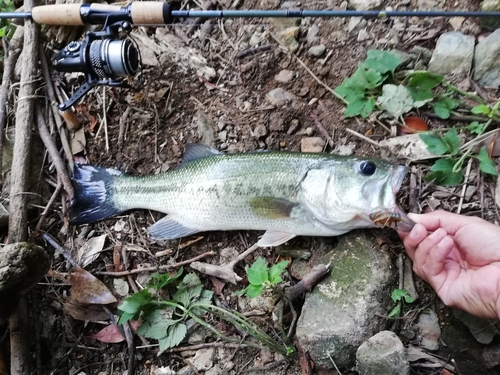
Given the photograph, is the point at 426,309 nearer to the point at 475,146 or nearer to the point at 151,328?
the point at 475,146

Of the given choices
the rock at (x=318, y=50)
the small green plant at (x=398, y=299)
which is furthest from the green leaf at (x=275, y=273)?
the rock at (x=318, y=50)

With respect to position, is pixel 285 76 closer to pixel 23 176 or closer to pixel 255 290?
pixel 255 290

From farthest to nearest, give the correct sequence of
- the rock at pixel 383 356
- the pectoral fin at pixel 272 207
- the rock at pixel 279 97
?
the rock at pixel 279 97 → the pectoral fin at pixel 272 207 → the rock at pixel 383 356

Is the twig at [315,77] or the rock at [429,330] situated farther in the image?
the twig at [315,77]

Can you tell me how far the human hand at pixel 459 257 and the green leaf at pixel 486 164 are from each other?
0.39 meters

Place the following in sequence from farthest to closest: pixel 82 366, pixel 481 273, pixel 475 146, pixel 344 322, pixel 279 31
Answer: pixel 279 31 → pixel 82 366 → pixel 475 146 → pixel 344 322 → pixel 481 273

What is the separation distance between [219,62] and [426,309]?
254 cm

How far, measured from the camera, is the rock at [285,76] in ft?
12.4

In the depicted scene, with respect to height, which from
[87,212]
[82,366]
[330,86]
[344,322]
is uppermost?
[330,86]

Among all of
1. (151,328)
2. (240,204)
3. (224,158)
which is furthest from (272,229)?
(151,328)

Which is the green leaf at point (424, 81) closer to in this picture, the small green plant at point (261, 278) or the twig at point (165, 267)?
the small green plant at point (261, 278)

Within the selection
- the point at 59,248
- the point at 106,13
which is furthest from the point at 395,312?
the point at 106,13

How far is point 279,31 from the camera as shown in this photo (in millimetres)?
3885

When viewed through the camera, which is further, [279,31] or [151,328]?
[279,31]
